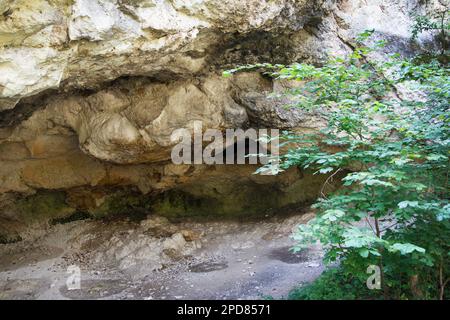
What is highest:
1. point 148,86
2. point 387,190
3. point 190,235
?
point 148,86

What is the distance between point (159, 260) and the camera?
23.5 feet

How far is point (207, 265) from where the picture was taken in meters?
6.96

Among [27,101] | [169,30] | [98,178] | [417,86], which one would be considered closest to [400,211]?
[417,86]

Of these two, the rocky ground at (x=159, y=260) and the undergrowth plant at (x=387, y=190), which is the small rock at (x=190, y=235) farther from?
the undergrowth plant at (x=387, y=190)

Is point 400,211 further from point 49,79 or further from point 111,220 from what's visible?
point 111,220

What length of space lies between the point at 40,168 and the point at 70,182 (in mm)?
660

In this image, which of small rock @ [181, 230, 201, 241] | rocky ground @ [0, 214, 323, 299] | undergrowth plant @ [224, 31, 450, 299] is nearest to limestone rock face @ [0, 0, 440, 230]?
rocky ground @ [0, 214, 323, 299]

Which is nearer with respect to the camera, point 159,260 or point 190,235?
point 159,260

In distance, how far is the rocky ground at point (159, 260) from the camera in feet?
19.5

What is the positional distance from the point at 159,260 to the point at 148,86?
3023 millimetres

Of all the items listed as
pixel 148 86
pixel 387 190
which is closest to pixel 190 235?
pixel 148 86

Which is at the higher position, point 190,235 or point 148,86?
point 148,86

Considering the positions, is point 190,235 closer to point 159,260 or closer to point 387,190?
point 159,260

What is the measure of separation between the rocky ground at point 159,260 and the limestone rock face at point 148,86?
0.88m
